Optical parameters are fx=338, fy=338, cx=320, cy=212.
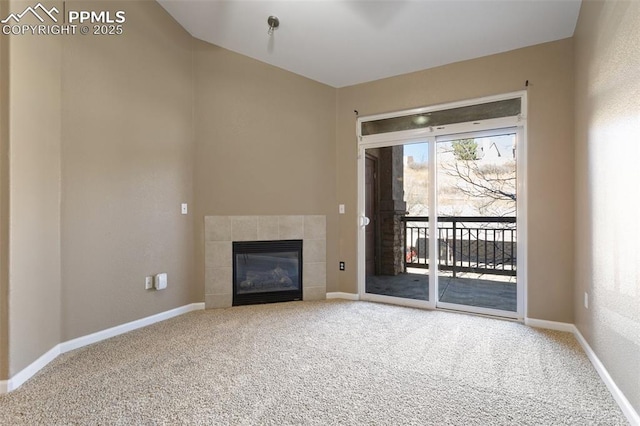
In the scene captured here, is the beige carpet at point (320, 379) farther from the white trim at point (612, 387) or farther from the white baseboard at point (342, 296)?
the white baseboard at point (342, 296)

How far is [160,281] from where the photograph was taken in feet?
10.6

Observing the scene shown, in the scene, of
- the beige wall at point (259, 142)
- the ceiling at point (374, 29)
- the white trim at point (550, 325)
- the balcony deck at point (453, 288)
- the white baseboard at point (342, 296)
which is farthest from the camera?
the white baseboard at point (342, 296)

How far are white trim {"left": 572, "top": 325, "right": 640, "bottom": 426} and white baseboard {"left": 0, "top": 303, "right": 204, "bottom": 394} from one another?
11.0 ft

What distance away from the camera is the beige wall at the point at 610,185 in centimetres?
169

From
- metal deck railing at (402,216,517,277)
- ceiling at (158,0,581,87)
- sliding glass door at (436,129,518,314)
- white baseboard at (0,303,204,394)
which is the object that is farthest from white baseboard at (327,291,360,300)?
ceiling at (158,0,581,87)

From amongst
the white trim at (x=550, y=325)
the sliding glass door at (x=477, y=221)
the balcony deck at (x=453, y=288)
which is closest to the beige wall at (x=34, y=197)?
the balcony deck at (x=453, y=288)

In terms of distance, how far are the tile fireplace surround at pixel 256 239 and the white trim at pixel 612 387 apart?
8.41 ft

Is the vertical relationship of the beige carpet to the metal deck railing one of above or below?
below

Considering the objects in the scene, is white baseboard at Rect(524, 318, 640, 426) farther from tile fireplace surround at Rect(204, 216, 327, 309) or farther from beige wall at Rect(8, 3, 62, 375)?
beige wall at Rect(8, 3, 62, 375)

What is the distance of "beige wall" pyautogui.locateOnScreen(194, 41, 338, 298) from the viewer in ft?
12.1

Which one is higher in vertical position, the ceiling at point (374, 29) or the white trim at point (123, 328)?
the ceiling at point (374, 29)

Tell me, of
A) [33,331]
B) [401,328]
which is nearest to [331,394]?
[401,328]

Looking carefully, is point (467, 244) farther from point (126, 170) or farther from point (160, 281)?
point (126, 170)

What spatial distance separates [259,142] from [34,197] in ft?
7.21
